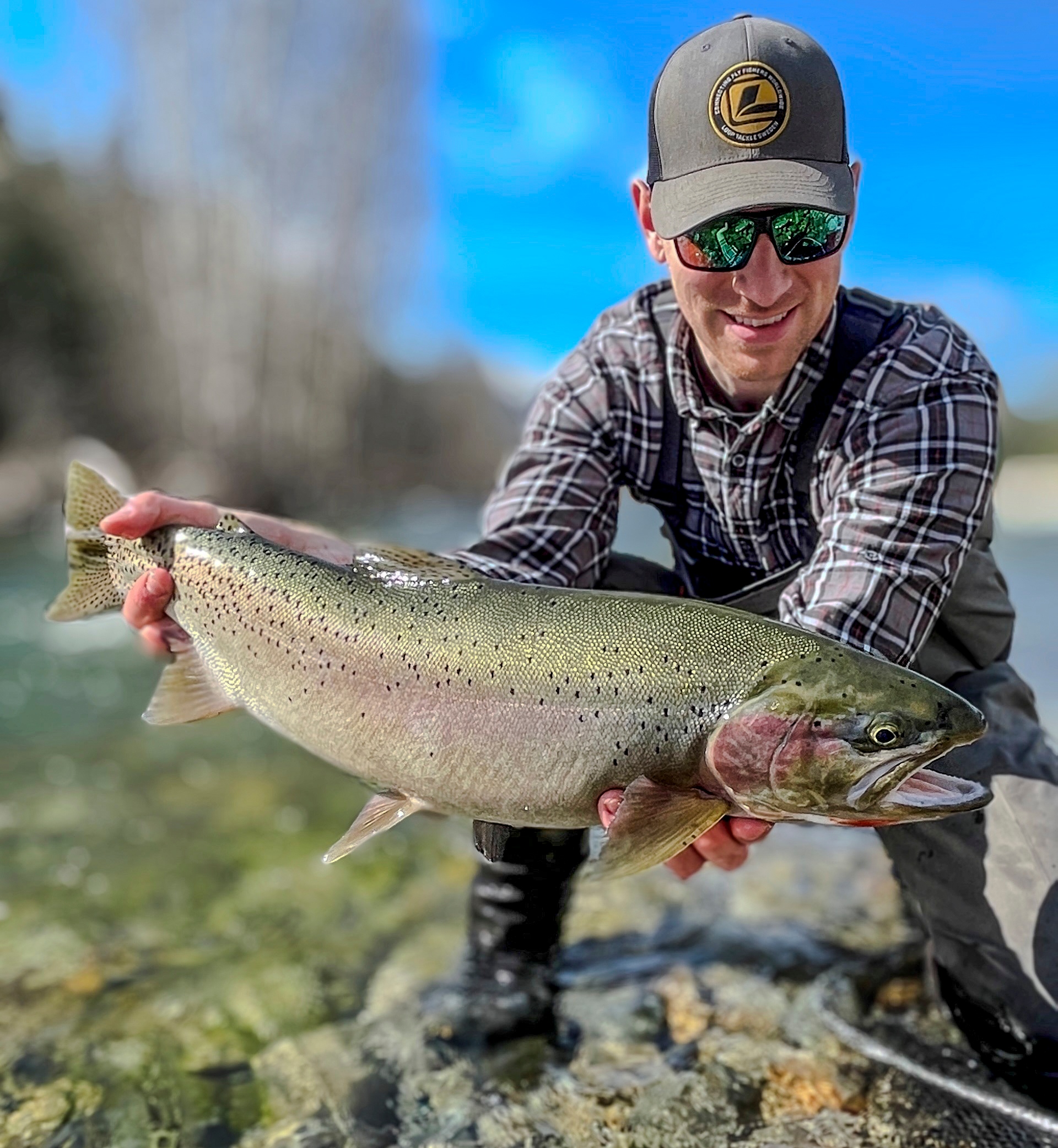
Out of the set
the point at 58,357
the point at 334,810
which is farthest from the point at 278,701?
the point at 58,357

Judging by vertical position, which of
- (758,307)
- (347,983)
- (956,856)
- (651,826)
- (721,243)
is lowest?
(347,983)

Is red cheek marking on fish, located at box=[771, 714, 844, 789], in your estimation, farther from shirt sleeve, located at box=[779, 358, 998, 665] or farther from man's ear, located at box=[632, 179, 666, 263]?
man's ear, located at box=[632, 179, 666, 263]

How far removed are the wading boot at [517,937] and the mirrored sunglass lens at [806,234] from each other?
1.47m

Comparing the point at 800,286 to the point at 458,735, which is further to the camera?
the point at 800,286

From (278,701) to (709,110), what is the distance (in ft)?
5.08

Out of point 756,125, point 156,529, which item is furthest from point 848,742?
point 156,529

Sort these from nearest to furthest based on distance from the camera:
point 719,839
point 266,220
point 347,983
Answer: point 719,839 → point 347,983 → point 266,220

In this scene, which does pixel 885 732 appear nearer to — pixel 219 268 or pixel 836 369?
pixel 836 369

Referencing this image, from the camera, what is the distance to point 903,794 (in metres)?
1.68

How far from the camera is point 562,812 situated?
6.15ft

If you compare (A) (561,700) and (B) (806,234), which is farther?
(B) (806,234)

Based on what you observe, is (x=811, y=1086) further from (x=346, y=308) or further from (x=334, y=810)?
(x=346, y=308)

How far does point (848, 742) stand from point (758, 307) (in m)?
0.99

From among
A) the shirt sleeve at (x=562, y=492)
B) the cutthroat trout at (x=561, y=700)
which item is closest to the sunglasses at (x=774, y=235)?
the shirt sleeve at (x=562, y=492)
